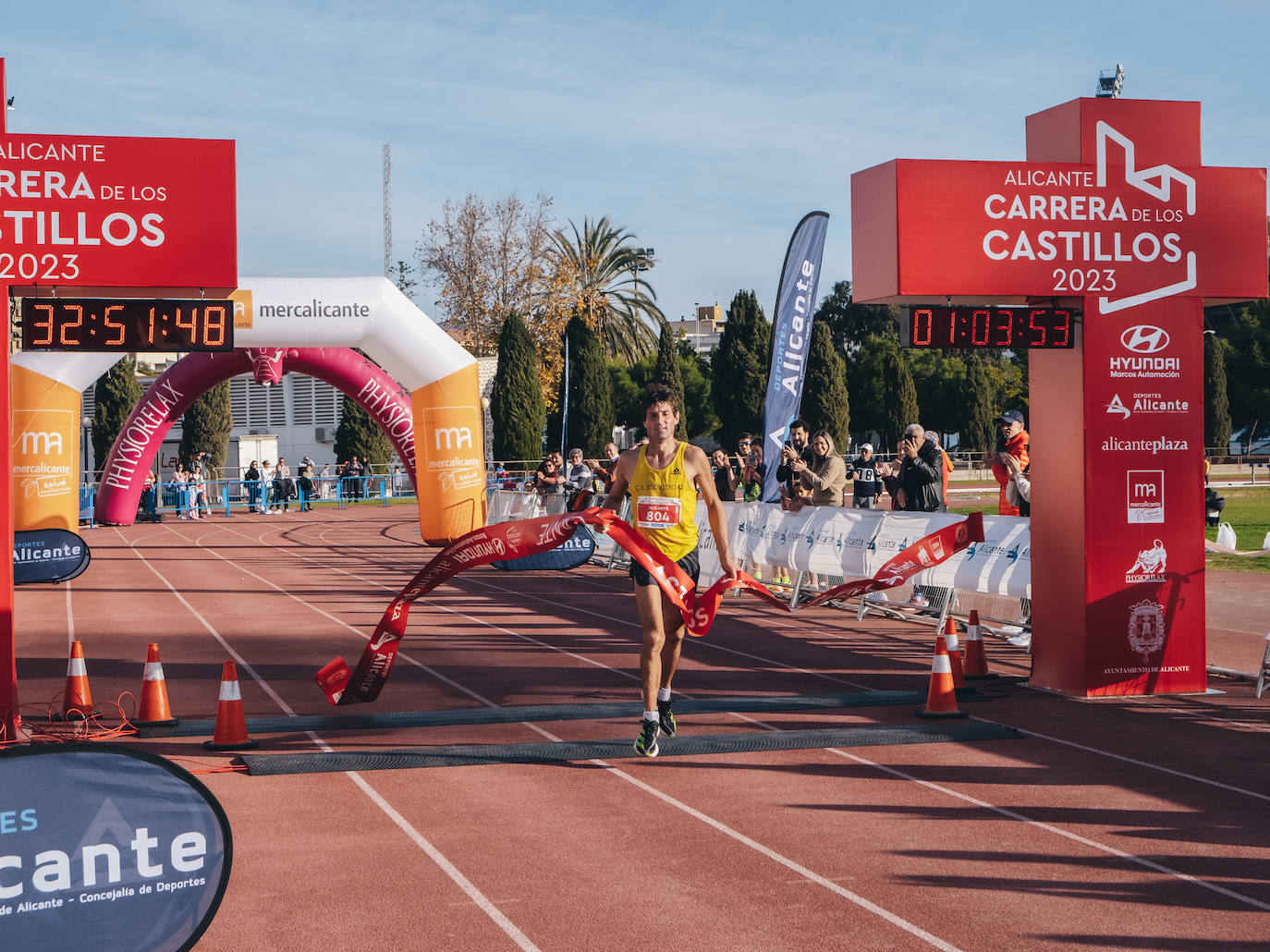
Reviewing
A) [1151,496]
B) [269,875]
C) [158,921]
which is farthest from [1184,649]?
[158,921]

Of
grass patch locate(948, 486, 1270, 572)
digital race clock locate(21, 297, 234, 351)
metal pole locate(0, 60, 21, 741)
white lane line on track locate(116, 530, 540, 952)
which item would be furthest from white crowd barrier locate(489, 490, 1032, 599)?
metal pole locate(0, 60, 21, 741)

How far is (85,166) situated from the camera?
7.89m

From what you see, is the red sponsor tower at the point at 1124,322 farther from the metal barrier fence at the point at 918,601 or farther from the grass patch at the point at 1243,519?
the grass patch at the point at 1243,519

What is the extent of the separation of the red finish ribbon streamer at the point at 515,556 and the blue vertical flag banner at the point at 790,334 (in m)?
7.99

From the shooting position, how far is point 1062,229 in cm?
940

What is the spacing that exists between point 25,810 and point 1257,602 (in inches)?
547

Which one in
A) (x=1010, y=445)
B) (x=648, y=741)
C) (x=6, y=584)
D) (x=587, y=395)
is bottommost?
(x=648, y=741)

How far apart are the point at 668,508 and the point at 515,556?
1.37m

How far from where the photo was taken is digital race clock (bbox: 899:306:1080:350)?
358 inches

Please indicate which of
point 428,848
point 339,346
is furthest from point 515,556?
point 339,346

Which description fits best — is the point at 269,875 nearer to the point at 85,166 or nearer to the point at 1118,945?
the point at 1118,945

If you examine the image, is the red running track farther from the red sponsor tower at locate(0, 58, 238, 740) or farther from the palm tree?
the palm tree

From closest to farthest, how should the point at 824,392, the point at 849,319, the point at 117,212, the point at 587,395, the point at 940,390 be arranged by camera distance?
the point at 117,212 → the point at 587,395 → the point at 824,392 → the point at 940,390 → the point at 849,319

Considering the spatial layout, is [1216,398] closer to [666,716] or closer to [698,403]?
[698,403]
